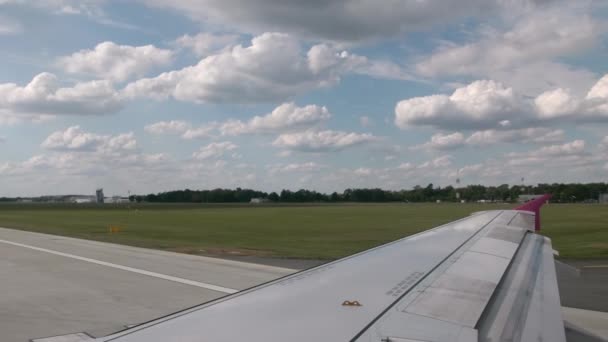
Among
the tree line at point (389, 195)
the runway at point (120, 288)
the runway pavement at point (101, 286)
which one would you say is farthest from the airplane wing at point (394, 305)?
the tree line at point (389, 195)

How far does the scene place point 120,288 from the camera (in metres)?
9.88

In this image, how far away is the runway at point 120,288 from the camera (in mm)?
7254

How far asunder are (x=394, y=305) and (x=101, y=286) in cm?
851

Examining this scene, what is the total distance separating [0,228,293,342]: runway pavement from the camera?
741 cm

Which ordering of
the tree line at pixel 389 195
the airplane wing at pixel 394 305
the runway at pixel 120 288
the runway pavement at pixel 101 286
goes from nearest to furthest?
the airplane wing at pixel 394 305, the runway at pixel 120 288, the runway pavement at pixel 101 286, the tree line at pixel 389 195

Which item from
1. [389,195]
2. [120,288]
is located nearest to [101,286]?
[120,288]

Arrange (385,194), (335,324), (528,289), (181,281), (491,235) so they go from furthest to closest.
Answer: (385,194) → (181,281) → (491,235) → (528,289) → (335,324)

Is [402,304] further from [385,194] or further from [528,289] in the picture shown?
[385,194]

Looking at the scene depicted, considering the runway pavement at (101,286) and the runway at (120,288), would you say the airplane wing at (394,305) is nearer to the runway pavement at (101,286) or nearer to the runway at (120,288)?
the runway at (120,288)

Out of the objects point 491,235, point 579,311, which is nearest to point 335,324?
point 491,235

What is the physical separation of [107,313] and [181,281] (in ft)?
8.96

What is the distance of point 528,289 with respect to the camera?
3.95 meters

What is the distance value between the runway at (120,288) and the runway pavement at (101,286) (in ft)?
0.03

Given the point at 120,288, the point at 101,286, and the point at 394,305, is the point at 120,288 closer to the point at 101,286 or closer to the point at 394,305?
the point at 101,286
